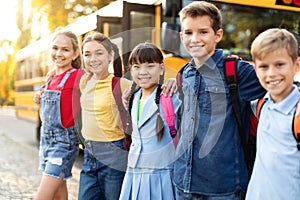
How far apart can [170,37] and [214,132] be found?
298 centimetres

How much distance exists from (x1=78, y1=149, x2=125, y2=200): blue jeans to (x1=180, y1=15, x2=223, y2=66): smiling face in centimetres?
112

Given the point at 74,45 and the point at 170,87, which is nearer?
the point at 170,87

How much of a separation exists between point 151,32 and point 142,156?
317 cm

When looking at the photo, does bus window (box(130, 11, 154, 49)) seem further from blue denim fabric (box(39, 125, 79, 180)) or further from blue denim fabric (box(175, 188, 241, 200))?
blue denim fabric (box(175, 188, 241, 200))

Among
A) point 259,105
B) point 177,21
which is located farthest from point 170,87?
point 177,21

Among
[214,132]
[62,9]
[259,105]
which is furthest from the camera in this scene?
[62,9]

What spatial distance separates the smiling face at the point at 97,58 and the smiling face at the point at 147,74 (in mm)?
491

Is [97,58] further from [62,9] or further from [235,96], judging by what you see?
[62,9]

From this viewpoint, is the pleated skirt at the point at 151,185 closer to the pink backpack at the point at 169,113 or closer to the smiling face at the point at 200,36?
the pink backpack at the point at 169,113

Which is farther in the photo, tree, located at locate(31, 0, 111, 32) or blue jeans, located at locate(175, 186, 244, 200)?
tree, located at locate(31, 0, 111, 32)

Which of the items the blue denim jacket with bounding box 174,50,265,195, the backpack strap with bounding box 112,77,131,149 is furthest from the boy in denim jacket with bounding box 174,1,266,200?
the backpack strap with bounding box 112,77,131,149

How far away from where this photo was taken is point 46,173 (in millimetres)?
3391

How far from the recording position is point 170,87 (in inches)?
105

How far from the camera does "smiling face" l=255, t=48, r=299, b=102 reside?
6.70 feet
